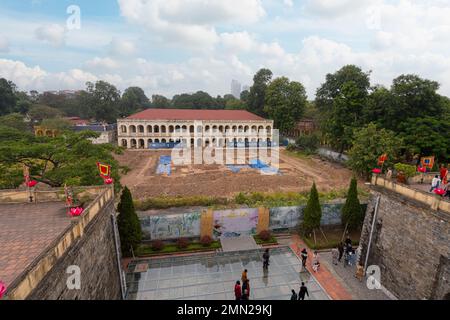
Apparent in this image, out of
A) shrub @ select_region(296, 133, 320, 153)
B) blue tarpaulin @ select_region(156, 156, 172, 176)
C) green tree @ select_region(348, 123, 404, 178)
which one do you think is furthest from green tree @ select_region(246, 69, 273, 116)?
green tree @ select_region(348, 123, 404, 178)

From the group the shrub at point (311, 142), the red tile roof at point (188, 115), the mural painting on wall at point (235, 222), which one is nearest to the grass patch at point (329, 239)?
the mural painting on wall at point (235, 222)

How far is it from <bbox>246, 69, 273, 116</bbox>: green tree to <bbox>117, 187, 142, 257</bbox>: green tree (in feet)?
162

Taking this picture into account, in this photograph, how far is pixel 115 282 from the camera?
32.9 ft

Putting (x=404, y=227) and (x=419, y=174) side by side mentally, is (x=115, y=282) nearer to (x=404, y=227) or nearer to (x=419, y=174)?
(x=404, y=227)

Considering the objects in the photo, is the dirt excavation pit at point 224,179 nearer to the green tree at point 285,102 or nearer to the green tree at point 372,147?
the green tree at point 372,147

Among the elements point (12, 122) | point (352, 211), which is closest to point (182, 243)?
point (352, 211)

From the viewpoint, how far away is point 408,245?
1043cm

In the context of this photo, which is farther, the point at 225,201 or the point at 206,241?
the point at 225,201

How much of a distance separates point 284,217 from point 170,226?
6.80 meters

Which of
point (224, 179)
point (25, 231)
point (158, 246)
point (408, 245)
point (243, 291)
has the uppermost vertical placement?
point (25, 231)

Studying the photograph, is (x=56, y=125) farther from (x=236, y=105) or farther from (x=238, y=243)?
(x=238, y=243)

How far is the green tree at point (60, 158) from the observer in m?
12.6

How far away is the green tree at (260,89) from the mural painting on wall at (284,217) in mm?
45259

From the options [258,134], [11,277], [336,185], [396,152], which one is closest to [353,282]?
[11,277]
